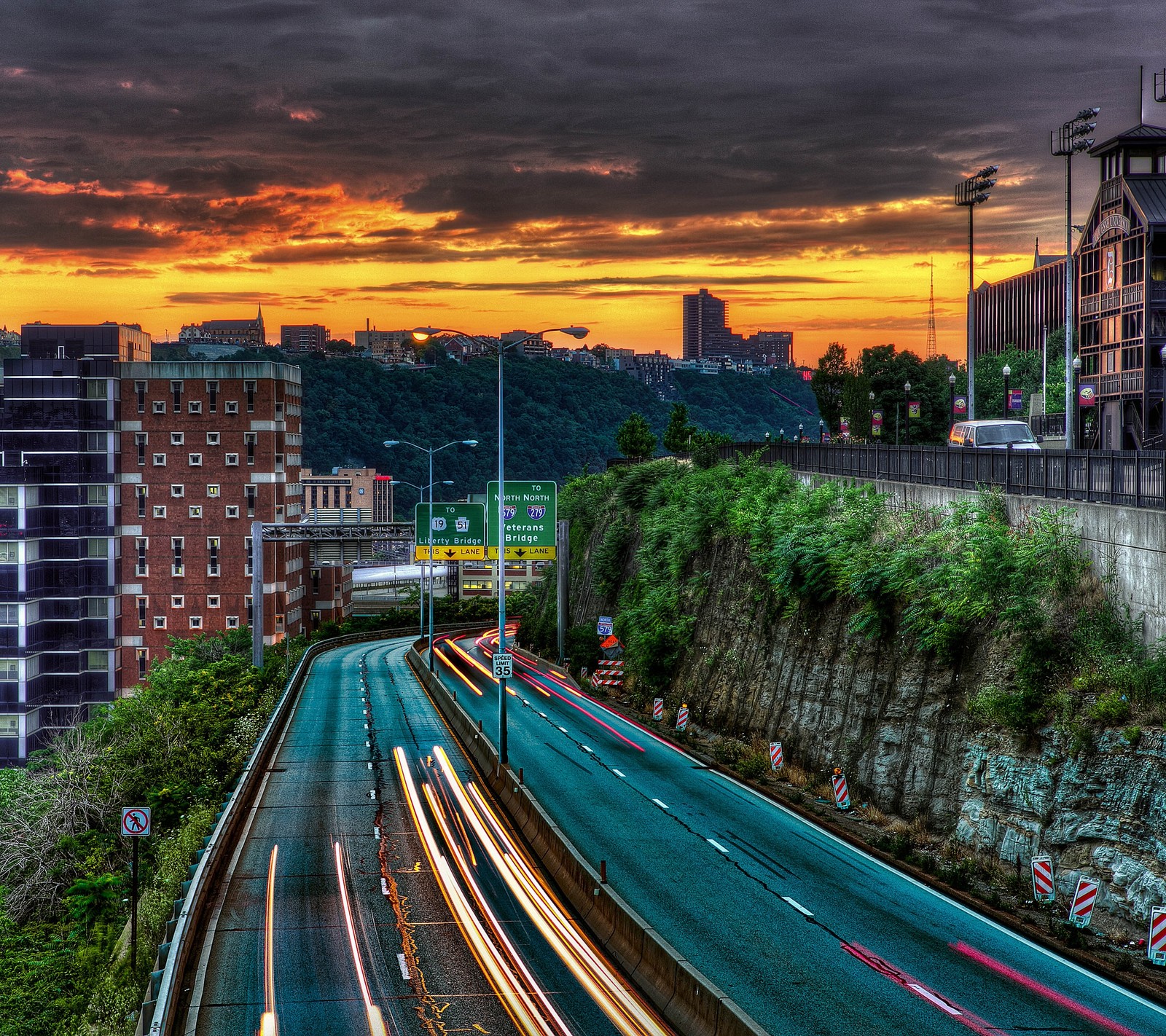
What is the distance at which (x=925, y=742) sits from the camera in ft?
88.0

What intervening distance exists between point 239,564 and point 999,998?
9033 cm

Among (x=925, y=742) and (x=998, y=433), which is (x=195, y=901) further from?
(x=998, y=433)

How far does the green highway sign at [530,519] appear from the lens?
160ft

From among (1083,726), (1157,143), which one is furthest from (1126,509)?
(1157,143)

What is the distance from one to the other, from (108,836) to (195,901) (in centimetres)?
2103

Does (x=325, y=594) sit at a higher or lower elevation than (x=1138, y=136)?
lower

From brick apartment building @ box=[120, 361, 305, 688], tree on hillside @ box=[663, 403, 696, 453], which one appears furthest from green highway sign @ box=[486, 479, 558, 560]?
brick apartment building @ box=[120, 361, 305, 688]

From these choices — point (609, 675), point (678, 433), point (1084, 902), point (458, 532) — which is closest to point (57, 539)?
point (678, 433)

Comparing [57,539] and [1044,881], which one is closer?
[1044,881]

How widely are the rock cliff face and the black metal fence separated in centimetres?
399

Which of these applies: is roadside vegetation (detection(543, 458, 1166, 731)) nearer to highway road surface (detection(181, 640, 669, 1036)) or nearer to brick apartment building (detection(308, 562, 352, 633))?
highway road surface (detection(181, 640, 669, 1036))

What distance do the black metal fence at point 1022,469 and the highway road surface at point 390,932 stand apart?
44.8 ft

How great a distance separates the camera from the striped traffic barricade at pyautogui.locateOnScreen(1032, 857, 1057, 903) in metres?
20.9

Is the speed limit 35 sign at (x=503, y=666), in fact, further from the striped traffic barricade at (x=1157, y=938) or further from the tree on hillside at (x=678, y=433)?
the tree on hillside at (x=678, y=433)
